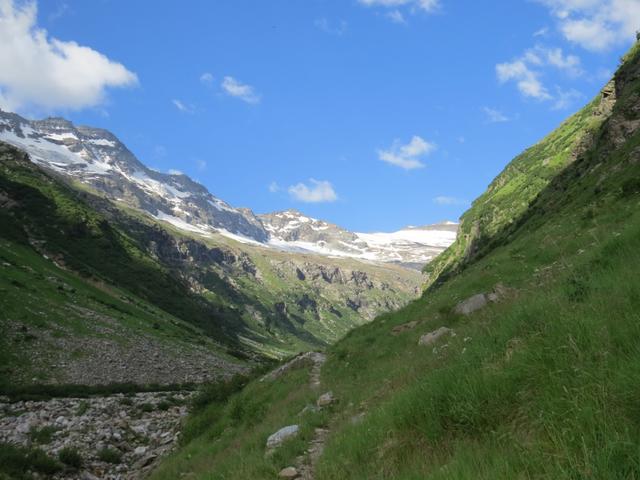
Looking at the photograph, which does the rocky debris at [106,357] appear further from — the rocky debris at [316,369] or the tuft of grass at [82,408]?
the rocky debris at [316,369]

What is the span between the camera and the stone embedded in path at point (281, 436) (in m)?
11.3

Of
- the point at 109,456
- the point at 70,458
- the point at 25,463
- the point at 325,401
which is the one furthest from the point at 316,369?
the point at 25,463

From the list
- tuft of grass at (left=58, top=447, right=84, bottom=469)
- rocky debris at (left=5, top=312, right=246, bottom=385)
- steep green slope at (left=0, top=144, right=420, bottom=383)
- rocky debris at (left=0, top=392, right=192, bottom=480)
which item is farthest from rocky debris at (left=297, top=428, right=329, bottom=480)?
rocky debris at (left=5, top=312, right=246, bottom=385)

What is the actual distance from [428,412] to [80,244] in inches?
5227

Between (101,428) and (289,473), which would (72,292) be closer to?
(101,428)

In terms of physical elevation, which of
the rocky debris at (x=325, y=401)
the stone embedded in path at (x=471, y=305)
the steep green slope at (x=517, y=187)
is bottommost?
the rocky debris at (x=325, y=401)

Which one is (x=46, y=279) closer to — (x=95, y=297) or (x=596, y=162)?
(x=95, y=297)

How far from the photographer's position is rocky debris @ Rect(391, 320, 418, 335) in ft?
81.8

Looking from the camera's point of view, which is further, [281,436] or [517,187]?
[517,187]

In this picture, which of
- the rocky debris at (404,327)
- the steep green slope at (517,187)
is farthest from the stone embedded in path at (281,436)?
the steep green slope at (517,187)

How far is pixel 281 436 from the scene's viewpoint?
465 inches

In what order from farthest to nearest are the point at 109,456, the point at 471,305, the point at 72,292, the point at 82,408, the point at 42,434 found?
the point at 72,292
the point at 82,408
the point at 42,434
the point at 109,456
the point at 471,305

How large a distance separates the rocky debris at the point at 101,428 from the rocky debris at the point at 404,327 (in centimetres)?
1296

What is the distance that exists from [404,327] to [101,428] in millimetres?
17991
